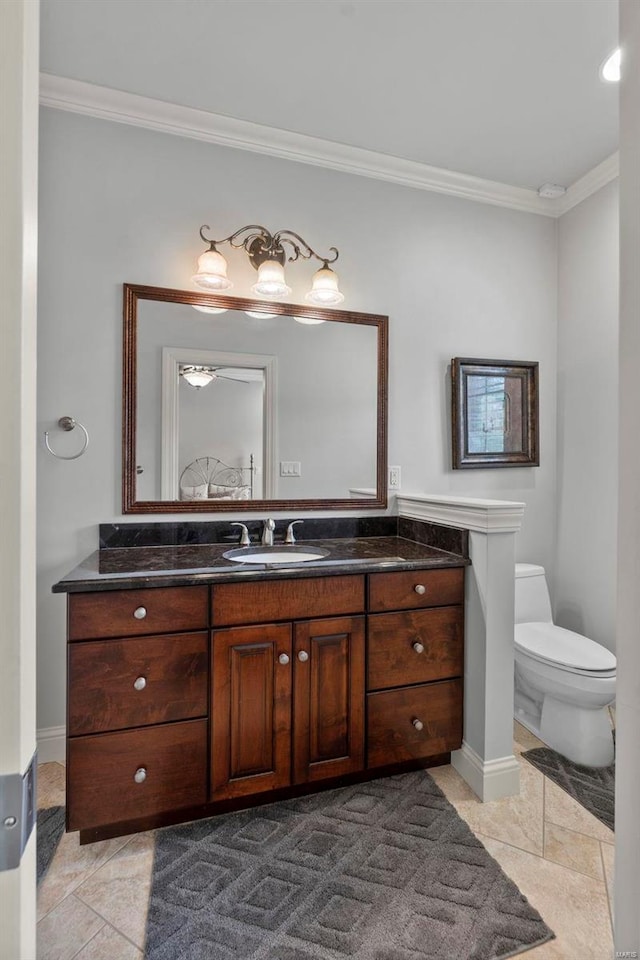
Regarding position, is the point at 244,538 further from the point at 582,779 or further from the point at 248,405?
the point at 582,779

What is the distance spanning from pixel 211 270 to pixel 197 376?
45 centimetres

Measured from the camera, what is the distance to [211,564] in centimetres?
178

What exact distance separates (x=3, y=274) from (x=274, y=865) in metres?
1.76

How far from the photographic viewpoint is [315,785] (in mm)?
1854

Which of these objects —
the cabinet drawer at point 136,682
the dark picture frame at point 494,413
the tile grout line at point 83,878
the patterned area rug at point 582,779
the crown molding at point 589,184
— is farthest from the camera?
the dark picture frame at point 494,413

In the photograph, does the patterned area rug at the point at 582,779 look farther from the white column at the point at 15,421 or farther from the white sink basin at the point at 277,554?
the white column at the point at 15,421

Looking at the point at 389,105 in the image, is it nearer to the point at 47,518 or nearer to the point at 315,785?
the point at 47,518

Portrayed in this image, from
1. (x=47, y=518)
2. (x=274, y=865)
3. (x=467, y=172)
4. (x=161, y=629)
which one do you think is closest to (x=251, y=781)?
(x=274, y=865)

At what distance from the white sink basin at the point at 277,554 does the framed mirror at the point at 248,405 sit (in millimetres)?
231

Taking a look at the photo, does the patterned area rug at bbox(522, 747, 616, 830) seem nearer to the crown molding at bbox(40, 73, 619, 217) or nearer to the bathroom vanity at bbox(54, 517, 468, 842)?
the bathroom vanity at bbox(54, 517, 468, 842)

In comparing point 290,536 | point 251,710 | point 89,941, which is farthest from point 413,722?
point 89,941

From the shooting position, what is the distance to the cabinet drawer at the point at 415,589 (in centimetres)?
183

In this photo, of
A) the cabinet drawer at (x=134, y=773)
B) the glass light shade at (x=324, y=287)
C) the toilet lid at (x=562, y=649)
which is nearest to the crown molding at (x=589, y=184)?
the glass light shade at (x=324, y=287)

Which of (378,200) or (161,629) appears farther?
(378,200)
